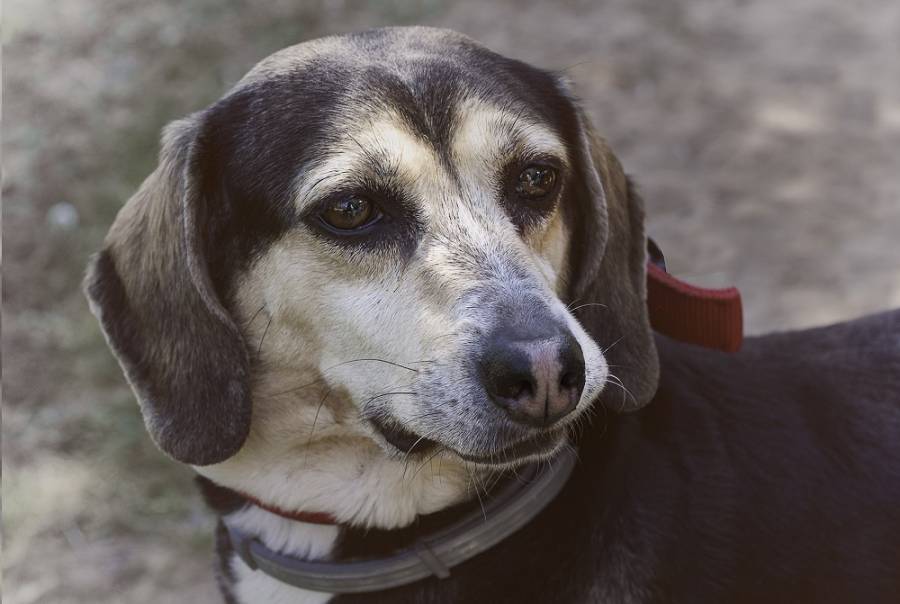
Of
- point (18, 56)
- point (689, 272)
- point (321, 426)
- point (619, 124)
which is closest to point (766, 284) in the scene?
point (689, 272)

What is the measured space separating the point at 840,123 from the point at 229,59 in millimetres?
4174

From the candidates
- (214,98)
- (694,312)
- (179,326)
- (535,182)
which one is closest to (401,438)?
(179,326)

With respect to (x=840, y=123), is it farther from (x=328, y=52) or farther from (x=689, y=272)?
(x=328, y=52)

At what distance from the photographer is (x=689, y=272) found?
235 inches

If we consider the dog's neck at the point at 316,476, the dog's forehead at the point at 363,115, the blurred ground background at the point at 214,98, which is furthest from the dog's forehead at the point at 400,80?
the blurred ground background at the point at 214,98

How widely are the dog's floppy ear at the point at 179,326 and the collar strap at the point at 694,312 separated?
1.20 m

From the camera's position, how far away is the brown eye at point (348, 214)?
2.73m

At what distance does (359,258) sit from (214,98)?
15.2 ft

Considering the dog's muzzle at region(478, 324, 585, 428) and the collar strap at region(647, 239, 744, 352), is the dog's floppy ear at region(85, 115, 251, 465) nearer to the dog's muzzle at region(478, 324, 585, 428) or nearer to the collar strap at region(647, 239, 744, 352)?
the dog's muzzle at region(478, 324, 585, 428)

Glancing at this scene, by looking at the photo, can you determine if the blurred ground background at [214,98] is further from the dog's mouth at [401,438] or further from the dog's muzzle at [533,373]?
the dog's muzzle at [533,373]

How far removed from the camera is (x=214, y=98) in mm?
6992

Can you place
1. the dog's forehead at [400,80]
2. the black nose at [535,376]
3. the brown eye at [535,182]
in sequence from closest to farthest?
the black nose at [535,376] → the dog's forehead at [400,80] → the brown eye at [535,182]

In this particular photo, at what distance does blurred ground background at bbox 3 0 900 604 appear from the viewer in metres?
4.85

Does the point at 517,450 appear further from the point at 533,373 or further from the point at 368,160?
the point at 368,160
